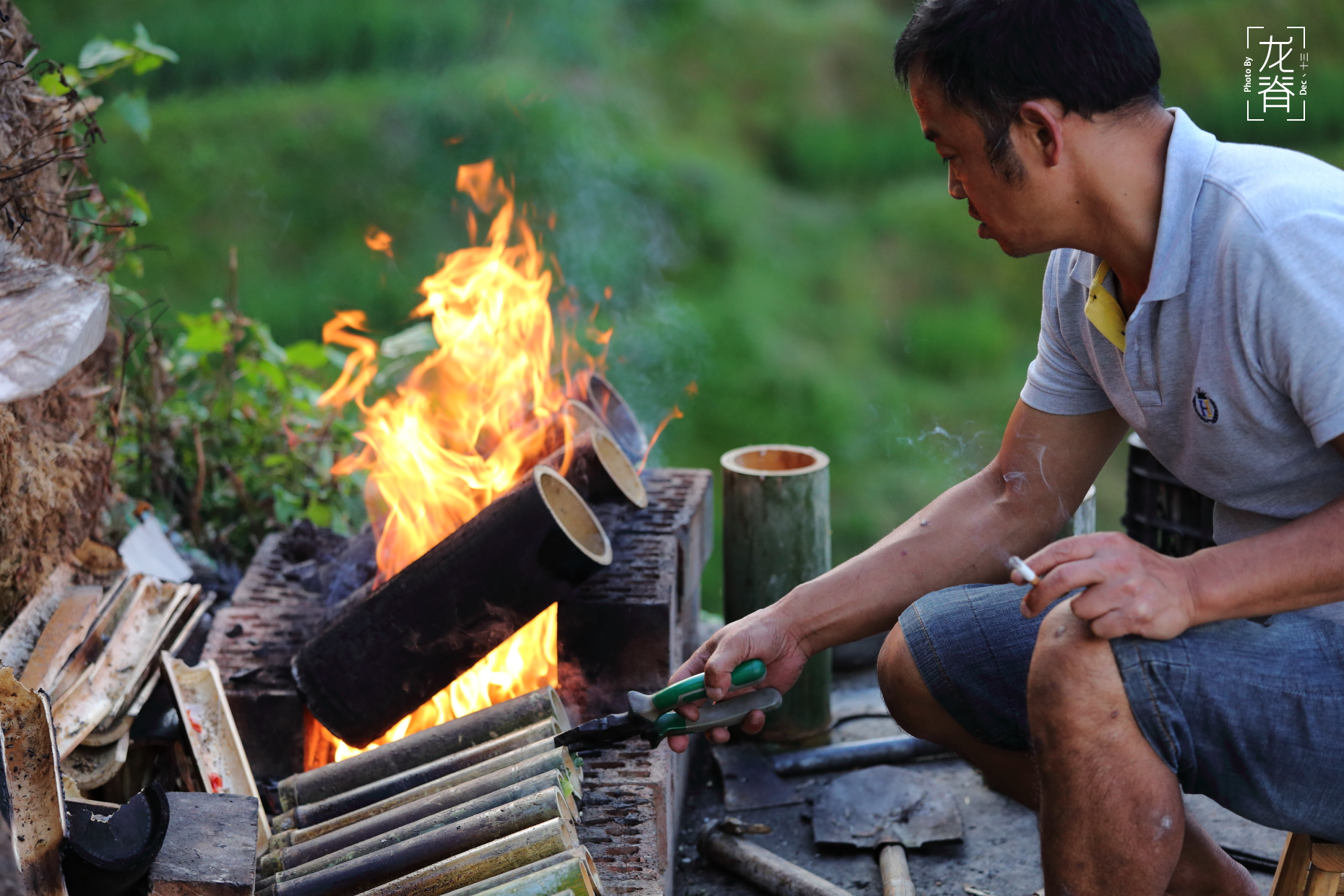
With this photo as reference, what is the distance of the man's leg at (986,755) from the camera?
2.07 metres

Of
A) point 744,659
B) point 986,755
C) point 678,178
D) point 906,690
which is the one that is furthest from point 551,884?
point 678,178

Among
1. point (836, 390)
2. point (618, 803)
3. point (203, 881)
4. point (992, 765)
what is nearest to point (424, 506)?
point (618, 803)

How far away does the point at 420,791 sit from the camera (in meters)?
2.32

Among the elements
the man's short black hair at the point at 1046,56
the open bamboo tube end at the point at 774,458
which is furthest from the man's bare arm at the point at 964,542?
the open bamboo tube end at the point at 774,458

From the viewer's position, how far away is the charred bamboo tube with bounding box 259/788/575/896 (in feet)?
6.76

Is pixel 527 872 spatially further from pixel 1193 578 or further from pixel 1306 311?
pixel 1306 311

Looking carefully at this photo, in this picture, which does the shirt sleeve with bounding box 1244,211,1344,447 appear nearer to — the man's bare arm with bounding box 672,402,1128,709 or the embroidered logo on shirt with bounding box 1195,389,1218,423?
the embroidered logo on shirt with bounding box 1195,389,1218,423

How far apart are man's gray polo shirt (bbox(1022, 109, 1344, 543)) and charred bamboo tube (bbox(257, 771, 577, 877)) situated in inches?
52.7

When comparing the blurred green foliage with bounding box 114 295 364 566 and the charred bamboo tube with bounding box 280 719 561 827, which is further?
the blurred green foliage with bounding box 114 295 364 566

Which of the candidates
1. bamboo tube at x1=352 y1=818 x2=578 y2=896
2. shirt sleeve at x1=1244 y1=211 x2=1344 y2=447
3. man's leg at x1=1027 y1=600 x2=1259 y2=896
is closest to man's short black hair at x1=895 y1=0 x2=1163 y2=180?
shirt sleeve at x1=1244 y1=211 x2=1344 y2=447

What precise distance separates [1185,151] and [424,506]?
204cm

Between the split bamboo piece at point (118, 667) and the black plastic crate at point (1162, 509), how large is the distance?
8.45 feet

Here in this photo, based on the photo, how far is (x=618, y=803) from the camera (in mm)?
2357

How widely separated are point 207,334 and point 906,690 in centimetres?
298
